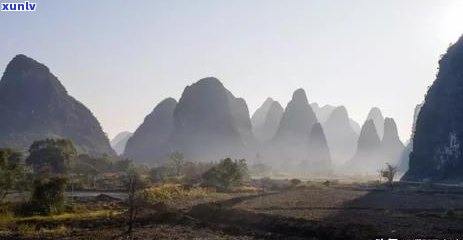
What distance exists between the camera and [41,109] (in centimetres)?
15938

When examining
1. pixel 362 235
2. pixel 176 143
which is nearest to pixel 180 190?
pixel 362 235

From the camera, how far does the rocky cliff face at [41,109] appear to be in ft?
507

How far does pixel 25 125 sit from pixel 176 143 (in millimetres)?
A: 58050

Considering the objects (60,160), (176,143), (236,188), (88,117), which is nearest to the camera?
(236,188)

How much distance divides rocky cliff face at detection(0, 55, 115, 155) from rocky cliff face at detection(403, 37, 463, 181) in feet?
309

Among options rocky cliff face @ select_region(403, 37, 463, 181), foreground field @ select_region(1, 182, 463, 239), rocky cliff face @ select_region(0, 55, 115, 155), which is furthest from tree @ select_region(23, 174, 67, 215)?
rocky cliff face @ select_region(0, 55, 115, 155)

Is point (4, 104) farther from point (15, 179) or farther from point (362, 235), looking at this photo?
point (362, 235)

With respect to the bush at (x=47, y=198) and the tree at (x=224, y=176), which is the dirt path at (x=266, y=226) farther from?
the tree at (x=224, y=176)

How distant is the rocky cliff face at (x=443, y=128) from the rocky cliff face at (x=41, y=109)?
94.0 metres

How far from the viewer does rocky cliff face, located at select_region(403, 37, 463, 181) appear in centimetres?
11219

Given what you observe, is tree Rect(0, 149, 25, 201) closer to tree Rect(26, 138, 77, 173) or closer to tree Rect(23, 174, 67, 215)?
tree Rect(23, 174, 67, 215)

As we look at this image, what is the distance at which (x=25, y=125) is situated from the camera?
153625 mm

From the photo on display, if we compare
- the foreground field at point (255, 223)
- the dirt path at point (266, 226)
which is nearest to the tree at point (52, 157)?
the foreground field at point (255, 223)

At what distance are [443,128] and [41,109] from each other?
11714 centimetres
